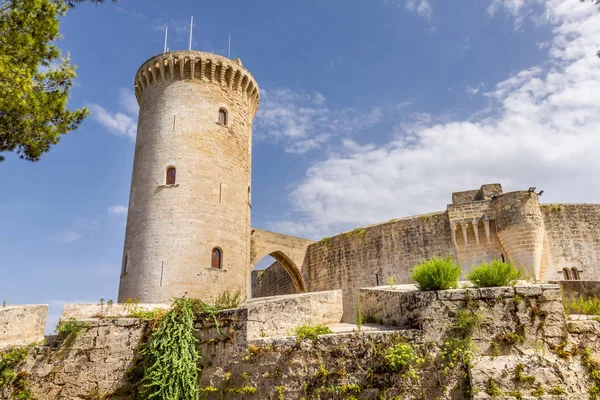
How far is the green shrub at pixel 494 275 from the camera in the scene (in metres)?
7.04

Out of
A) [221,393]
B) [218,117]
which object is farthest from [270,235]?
[221,393]

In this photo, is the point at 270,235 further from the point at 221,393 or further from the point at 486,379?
the point at 486,379

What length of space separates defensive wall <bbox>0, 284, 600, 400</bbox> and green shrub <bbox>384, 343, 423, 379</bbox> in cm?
→ 2

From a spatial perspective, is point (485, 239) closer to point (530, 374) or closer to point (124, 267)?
point (530, 374)

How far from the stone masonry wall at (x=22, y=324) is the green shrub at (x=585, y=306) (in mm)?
9476

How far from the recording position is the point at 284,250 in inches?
850

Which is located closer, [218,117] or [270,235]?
[218,117]

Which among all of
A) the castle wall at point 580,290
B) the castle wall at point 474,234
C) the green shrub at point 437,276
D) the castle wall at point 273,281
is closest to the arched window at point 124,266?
the castle wall at point 273,281

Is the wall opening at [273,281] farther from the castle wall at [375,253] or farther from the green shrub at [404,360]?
the green shrub at [404,360]

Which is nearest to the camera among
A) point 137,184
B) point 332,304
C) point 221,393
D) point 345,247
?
point 221,393

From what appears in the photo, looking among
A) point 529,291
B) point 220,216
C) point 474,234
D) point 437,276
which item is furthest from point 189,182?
point 529,291

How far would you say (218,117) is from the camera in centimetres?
1702

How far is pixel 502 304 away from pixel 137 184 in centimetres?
1265

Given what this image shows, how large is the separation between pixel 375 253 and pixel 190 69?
33.6 feet
